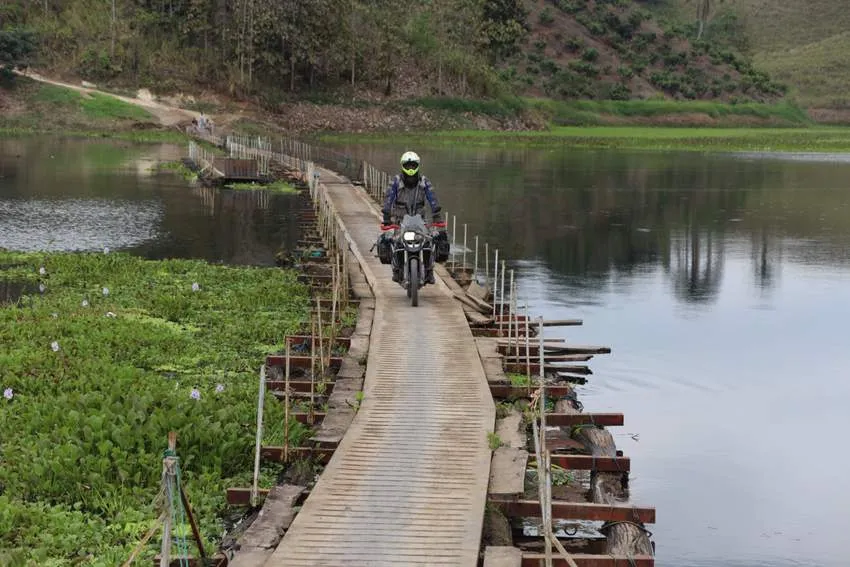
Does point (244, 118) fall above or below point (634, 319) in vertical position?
above

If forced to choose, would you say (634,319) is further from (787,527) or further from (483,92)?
(483,92)

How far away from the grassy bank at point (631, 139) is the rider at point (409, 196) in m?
64.8

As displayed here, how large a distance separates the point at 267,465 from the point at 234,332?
24.7ft

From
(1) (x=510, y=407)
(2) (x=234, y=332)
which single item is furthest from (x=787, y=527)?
(2) (x=234, y=332)

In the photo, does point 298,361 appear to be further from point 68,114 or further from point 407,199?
point 68,114

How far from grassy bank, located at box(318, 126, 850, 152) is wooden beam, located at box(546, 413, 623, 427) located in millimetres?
70691

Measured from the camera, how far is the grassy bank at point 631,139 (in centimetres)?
8875

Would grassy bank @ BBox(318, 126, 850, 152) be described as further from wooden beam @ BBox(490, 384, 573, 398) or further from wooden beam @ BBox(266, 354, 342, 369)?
wooden beam @ BBox(490, 384, 573, 398)

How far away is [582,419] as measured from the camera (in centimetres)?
1419

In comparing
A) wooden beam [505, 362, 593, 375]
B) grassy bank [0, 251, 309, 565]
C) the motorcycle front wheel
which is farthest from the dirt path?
wooden beam [505, 362, 593, 375]

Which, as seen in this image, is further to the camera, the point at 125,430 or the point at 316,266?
the point at 316,266

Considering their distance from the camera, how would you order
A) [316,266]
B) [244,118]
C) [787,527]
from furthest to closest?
[244,118]
[316,266]
[787,527]

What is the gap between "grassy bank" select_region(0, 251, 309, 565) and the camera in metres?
11.0

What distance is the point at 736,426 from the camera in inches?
715
